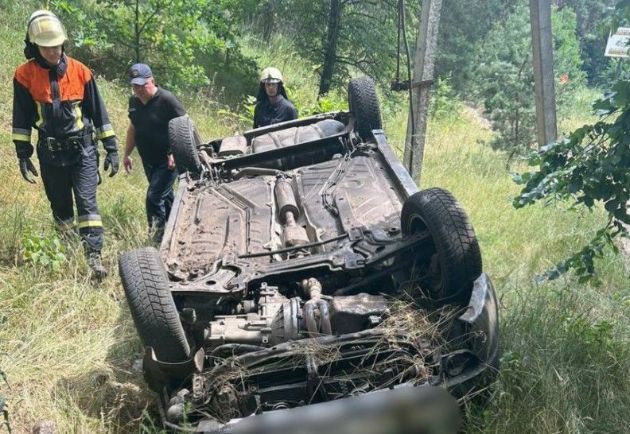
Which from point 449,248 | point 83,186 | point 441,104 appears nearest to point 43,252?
point 83,186

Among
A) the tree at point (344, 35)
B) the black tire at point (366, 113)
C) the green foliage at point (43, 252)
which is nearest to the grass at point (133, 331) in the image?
the green foliage at point (43, 252)

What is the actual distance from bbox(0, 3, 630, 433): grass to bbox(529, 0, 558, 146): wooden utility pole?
3.15 feet

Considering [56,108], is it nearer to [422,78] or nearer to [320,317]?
[320,317]

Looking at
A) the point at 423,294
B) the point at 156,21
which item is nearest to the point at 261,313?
the point at 423,294

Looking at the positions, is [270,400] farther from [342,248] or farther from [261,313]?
[342,248]

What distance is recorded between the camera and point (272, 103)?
719 centimetres

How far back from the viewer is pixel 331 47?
1136cm

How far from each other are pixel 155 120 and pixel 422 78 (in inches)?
96.7

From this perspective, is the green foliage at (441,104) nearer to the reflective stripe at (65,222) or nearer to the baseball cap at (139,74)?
the baseball cap at (139,74)

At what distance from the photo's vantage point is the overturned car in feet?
10.00

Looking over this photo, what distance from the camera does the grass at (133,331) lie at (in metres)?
3.49

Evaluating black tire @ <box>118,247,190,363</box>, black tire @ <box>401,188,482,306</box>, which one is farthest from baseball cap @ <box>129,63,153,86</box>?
black tire @ <box>401,188,482,306</box>

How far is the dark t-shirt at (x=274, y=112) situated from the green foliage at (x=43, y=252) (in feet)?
8.56

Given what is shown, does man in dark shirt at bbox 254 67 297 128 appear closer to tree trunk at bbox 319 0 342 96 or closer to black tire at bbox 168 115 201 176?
black tire at bbox 168 115 201 176
